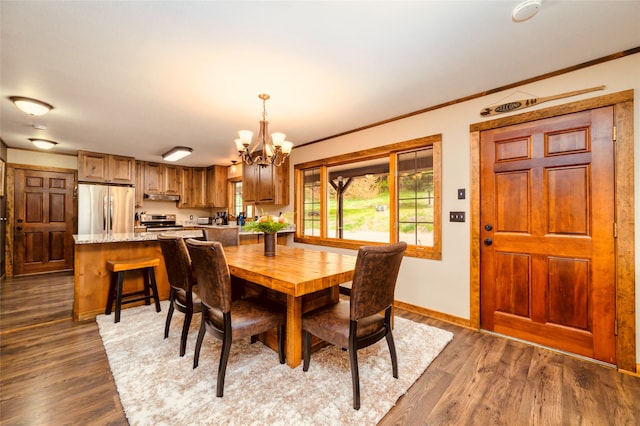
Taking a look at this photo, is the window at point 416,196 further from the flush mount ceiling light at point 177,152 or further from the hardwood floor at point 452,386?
the flush mount ceiling light at point 177,152

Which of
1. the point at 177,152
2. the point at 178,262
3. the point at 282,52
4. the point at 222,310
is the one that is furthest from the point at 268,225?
the point at 177,152

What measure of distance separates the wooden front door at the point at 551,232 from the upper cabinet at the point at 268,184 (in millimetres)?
3159

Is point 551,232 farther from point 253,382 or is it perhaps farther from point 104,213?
point 104,213

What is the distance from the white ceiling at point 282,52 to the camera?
160 centimetres

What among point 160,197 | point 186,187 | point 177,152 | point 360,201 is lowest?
point 360,201

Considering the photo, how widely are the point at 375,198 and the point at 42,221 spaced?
244 inches

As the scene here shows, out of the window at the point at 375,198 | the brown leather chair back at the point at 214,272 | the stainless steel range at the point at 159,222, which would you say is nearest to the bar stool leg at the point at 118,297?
the brown leather chair back at the point at 214,272

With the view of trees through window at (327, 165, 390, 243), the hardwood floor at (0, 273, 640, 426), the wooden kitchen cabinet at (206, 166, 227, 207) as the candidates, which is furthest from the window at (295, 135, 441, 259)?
the wooden kitchen cabinet at (206, 166, 227, 207)

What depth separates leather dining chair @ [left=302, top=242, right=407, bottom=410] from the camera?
5.24 feet

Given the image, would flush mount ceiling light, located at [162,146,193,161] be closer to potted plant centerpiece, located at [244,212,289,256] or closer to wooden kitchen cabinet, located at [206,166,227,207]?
wooden kitchen cabinet, located at [206,166,227,207]

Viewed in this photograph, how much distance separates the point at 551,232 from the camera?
2346 mm

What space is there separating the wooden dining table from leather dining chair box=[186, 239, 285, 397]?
0.11 meters

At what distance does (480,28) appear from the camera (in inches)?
69.1

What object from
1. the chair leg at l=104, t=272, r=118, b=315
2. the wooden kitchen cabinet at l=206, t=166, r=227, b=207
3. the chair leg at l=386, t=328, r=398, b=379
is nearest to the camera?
the chair leg at l=386, t=328, r=398, b=379
